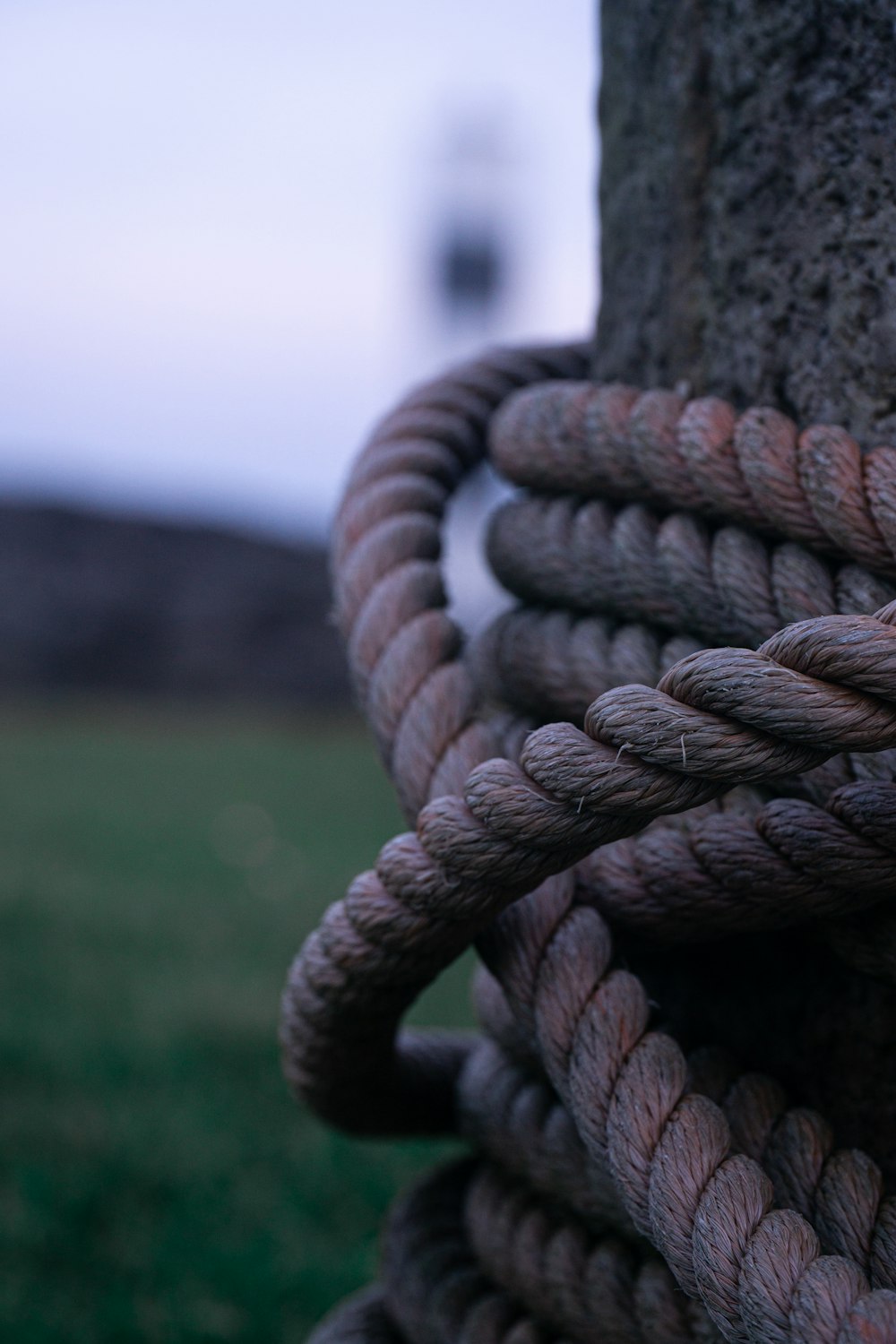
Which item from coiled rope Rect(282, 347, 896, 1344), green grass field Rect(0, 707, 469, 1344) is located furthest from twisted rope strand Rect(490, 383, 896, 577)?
green grass field Rect(0, 707, 469, 1344)

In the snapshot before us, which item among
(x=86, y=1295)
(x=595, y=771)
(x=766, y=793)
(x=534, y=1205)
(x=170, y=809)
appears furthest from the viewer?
(x=170, y=809)

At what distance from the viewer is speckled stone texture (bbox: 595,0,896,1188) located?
668 mm

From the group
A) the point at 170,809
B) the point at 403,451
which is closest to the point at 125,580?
the point at 170,809

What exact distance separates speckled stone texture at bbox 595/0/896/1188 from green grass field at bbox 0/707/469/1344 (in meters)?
0.99

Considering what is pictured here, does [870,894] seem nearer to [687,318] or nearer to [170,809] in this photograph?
[687,318]

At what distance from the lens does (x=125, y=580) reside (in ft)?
31.9

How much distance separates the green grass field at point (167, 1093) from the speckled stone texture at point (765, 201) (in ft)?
3.94

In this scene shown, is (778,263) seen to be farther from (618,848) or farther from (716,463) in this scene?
(618,848)

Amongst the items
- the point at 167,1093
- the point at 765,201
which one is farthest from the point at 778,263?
the point at 167,1093

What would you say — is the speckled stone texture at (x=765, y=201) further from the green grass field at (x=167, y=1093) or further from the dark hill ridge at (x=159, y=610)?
the dark hill ridge at (x=159, y=610)

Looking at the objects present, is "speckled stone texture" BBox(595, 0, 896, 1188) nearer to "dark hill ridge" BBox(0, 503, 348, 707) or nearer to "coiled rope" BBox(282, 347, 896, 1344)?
"coiled rope" BBox(282, 347, 896, 1344)

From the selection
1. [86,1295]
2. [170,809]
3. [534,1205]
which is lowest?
[170,809]

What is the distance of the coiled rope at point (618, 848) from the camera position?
1.78 feet

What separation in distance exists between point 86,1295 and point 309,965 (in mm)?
1046
